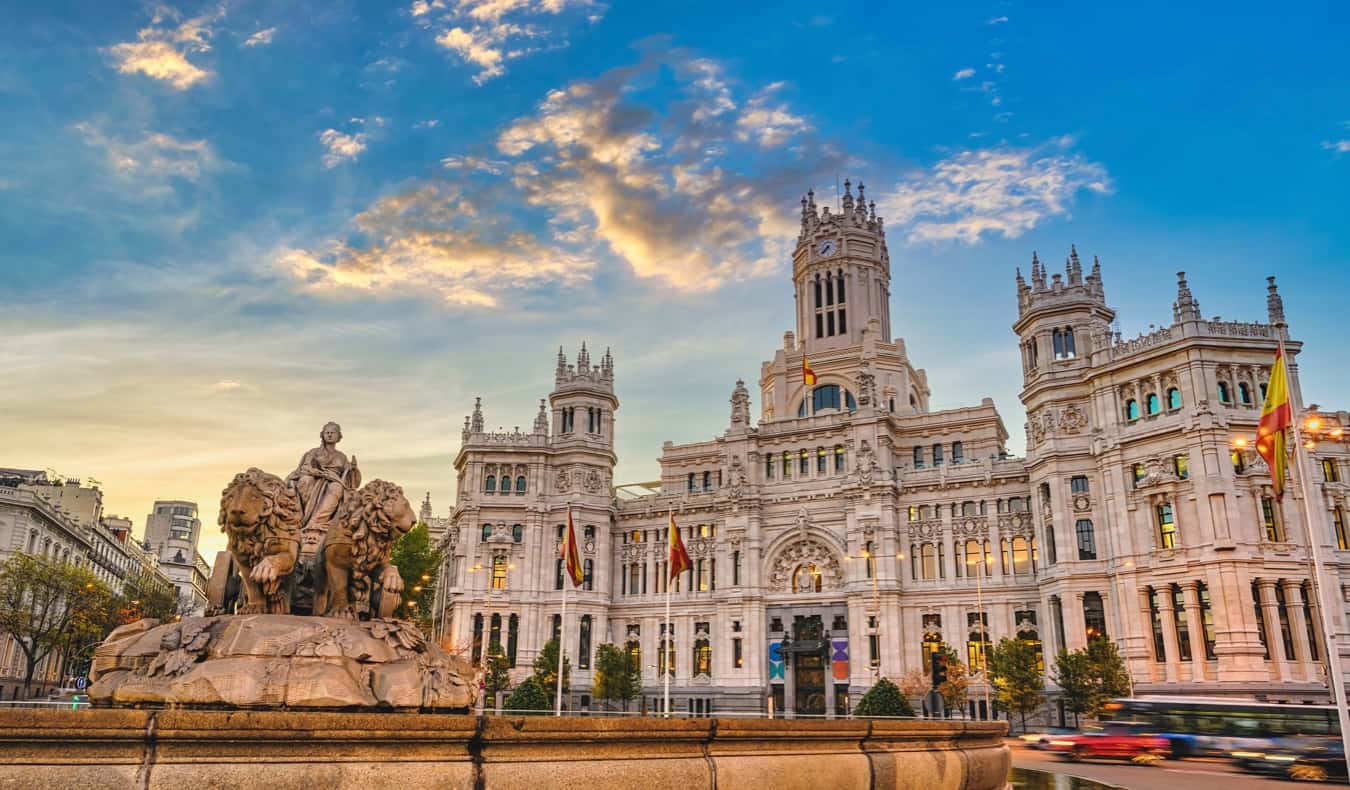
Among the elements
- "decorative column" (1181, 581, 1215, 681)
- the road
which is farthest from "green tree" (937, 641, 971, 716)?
the road

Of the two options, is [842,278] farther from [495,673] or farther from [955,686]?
[495,673]

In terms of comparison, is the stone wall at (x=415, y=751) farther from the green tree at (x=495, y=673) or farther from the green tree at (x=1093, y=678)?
the green tree at (x=495, y=673)

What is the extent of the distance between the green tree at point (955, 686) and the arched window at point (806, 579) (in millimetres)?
13476

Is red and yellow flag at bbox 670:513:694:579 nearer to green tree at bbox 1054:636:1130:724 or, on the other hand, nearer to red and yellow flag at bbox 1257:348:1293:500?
green tree at bbox 1054:636:1130:724

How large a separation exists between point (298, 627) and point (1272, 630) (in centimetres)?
5770

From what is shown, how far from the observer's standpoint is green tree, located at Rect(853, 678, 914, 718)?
56.5 meters

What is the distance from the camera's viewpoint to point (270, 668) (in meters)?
11.2

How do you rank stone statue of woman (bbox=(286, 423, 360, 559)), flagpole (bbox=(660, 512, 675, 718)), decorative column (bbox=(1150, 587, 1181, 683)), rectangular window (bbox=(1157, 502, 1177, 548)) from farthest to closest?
rectangular window (bbox=(1157, 502, 1177, 548)) < decorative column (bbox=(1150, 587, 1181, 683)) < flagpole (bbox=(660, 512, 675, 718)) < stone statue of woman (bbox=(286, 423, 360, 559))

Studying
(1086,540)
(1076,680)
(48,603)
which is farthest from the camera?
(1086,540)

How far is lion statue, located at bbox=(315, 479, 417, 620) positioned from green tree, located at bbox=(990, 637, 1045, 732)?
53.2 m

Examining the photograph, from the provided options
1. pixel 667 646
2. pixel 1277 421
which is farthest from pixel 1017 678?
pixel 1277 421

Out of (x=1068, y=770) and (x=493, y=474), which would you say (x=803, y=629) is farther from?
(x=1068, y=770)

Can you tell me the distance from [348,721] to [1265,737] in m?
36.9

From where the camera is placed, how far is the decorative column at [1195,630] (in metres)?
54.6
